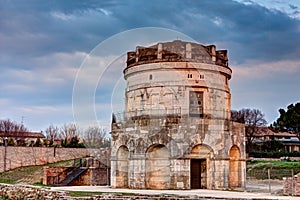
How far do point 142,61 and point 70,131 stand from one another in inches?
2103

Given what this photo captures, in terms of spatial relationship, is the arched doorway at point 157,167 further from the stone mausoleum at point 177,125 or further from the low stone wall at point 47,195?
the low stone wall at point 47,195

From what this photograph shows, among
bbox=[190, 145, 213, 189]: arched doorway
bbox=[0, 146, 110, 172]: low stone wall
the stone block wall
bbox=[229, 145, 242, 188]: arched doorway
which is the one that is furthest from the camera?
bbox=[0, 146, 110, 172]: low stone wall

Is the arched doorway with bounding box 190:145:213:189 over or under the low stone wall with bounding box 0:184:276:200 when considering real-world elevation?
over

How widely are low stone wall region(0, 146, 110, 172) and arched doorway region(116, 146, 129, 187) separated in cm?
1194

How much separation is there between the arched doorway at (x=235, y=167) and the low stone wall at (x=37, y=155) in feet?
50.4

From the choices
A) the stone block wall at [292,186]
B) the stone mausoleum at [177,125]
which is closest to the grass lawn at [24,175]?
the stone mausoleum at [177,125]

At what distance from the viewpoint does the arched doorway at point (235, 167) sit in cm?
2961

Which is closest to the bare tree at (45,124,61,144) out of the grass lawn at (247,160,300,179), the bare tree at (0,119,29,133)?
the bare tree at (0,119,29,133)

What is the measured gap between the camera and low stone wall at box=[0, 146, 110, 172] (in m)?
46.3

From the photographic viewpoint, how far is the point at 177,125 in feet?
89.7

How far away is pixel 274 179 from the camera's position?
39.4m

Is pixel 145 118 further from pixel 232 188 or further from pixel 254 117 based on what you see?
pixel 254 117

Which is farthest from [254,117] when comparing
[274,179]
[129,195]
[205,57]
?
[129,195]

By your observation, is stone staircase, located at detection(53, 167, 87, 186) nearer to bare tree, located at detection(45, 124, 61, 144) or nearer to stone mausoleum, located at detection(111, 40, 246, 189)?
stone mausoleum, located at detection(111, 40, 246, 189)
